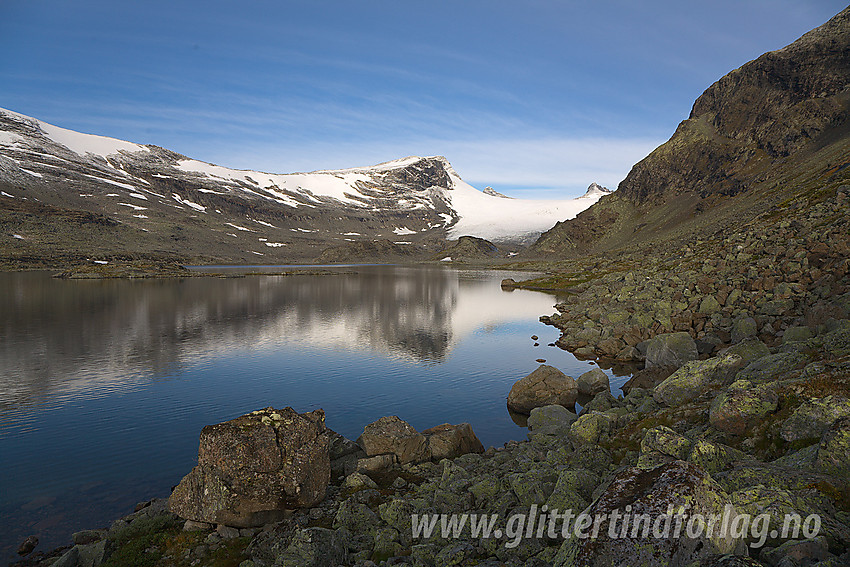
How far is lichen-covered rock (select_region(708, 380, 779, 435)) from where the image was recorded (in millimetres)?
12156

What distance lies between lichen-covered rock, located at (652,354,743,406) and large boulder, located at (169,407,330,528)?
46.1ft

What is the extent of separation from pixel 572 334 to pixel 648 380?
18226 millimetres

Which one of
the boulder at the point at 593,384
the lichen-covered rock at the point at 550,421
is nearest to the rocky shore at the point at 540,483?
the lichen-covered rock at the point at 550,421

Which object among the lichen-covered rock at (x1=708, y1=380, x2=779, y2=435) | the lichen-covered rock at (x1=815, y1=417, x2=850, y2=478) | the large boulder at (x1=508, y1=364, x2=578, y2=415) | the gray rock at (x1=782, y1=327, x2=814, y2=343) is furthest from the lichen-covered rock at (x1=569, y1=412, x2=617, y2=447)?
the gray rock at (x1=782, y1=327, x2=814, y2=343)

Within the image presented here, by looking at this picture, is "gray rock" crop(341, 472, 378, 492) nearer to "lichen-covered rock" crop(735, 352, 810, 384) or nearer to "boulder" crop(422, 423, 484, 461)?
"boulder" crop(422, 423, 484, 461)

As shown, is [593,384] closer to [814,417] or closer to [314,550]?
[814,417]

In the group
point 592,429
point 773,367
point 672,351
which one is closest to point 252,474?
point 592,429

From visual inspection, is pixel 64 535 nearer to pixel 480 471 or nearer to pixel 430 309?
pixel 480 471

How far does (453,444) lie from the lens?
19.6m

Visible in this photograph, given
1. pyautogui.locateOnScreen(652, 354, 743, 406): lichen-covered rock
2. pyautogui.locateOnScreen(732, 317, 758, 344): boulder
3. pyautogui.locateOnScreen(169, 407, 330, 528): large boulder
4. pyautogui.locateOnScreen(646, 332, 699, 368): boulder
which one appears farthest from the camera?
pyautogui.locateOnScreen(732, 317, 758, 344): boulder

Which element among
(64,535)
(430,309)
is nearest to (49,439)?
(64,535)

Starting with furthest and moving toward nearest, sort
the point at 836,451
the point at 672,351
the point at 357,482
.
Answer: the point at 672,351
the point at 357,482
the point at 836,451

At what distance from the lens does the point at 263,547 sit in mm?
12609

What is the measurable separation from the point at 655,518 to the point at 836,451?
14.3 feet
